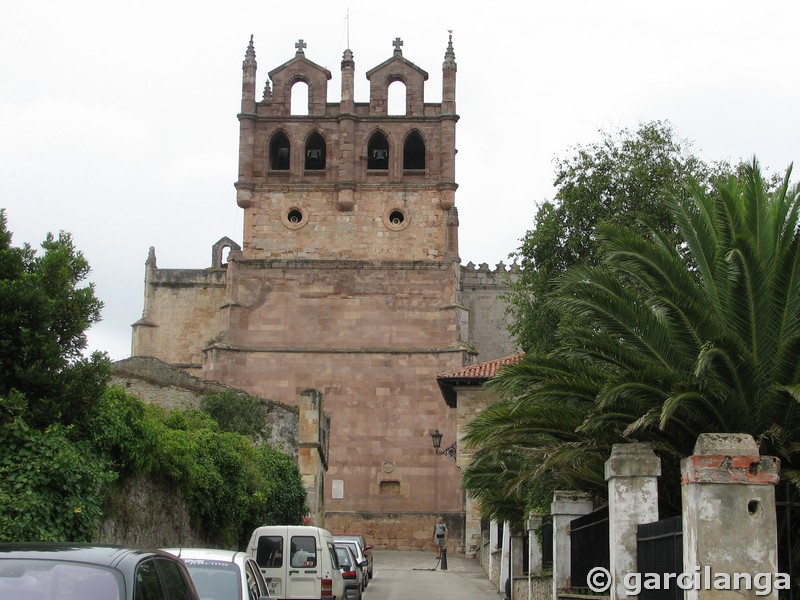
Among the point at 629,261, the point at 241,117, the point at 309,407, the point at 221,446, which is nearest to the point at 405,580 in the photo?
the point at 309,407

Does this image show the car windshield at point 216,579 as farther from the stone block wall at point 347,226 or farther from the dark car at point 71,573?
the stone block wall at point 347,226

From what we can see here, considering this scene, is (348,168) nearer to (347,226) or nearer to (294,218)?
(347,226)

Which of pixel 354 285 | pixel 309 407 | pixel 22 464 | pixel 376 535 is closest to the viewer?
pixel 22 464

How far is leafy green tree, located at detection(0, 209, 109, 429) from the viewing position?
13.3 meters

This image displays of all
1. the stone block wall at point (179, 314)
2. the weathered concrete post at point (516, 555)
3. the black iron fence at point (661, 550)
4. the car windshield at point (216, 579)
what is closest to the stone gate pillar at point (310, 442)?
the weathered concrete post at point (516, 555)

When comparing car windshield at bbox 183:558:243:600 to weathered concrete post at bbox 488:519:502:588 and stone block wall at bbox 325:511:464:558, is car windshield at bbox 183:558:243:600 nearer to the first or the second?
weathered concrete post at bbox 488:519:502:588

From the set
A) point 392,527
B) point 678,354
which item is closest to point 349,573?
point 678,354

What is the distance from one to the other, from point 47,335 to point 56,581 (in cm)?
764

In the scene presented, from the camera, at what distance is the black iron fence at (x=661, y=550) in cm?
1022

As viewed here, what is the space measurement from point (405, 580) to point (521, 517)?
21.8 ft

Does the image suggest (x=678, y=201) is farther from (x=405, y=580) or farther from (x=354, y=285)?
(x=354, y=285)

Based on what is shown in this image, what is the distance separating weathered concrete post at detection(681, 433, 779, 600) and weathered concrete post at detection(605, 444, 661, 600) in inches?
96.7

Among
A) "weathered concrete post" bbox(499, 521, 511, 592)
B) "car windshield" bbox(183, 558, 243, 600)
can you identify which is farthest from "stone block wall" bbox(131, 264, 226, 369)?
"car windshield" bbox(183, 558, 243, 600)

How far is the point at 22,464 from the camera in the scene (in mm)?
12781
